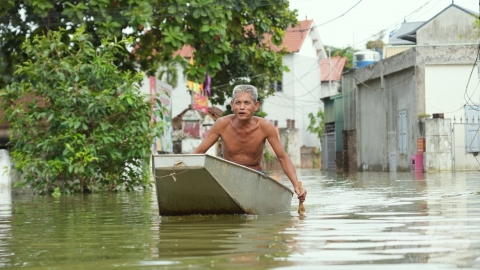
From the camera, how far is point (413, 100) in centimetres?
3034

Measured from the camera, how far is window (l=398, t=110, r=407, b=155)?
31.4 metres

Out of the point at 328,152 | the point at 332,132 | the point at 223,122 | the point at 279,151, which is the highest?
the point at 332,132

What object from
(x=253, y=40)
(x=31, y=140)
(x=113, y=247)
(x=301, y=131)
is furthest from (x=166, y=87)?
(x=301, y=131)

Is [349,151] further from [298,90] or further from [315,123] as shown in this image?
[298,90]

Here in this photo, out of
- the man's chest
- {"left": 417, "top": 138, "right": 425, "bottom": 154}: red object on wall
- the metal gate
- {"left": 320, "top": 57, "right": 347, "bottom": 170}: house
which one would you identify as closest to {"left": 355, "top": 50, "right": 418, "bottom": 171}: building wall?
{"left": 417, "top": 138, "right": 425, "bottom": 154}: red object on wall

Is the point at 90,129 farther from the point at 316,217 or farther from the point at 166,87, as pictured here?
the point at 166,87

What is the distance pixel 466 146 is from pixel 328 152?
14168 mm

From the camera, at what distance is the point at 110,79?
16.5 m

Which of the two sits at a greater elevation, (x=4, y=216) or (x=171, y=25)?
(x=171, y=25)

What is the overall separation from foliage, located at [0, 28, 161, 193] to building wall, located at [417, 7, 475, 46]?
22929mm

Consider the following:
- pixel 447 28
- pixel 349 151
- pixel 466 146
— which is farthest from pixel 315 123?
pixel 466 146

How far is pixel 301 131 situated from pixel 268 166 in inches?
245

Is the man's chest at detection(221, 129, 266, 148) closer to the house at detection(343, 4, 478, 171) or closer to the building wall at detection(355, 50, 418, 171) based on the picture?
the house at detection(343, 4, 478, 171)

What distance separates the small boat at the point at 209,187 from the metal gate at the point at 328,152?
3290cm
